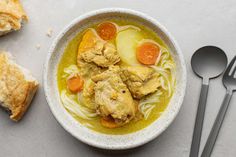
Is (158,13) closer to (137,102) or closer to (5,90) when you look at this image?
(137,102)

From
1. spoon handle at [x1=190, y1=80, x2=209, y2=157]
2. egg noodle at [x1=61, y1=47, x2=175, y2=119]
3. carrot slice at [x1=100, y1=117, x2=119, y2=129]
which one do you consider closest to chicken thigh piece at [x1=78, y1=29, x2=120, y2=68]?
egg noodle at [x1=61, y1=47, x2=175, y2=119]

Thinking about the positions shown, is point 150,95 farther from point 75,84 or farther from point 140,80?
point 75,84

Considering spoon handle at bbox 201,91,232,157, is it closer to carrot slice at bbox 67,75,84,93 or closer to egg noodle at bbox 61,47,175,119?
egg noodle at bbox 61,47,175,119

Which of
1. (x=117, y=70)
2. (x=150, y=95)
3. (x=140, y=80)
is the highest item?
(x=117, y=70)

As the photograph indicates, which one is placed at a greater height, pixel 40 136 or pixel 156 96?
pixel 156 96

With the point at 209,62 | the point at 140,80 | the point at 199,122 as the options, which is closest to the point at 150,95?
the point at 140,80

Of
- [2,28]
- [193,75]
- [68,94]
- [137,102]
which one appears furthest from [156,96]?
[2,28]
